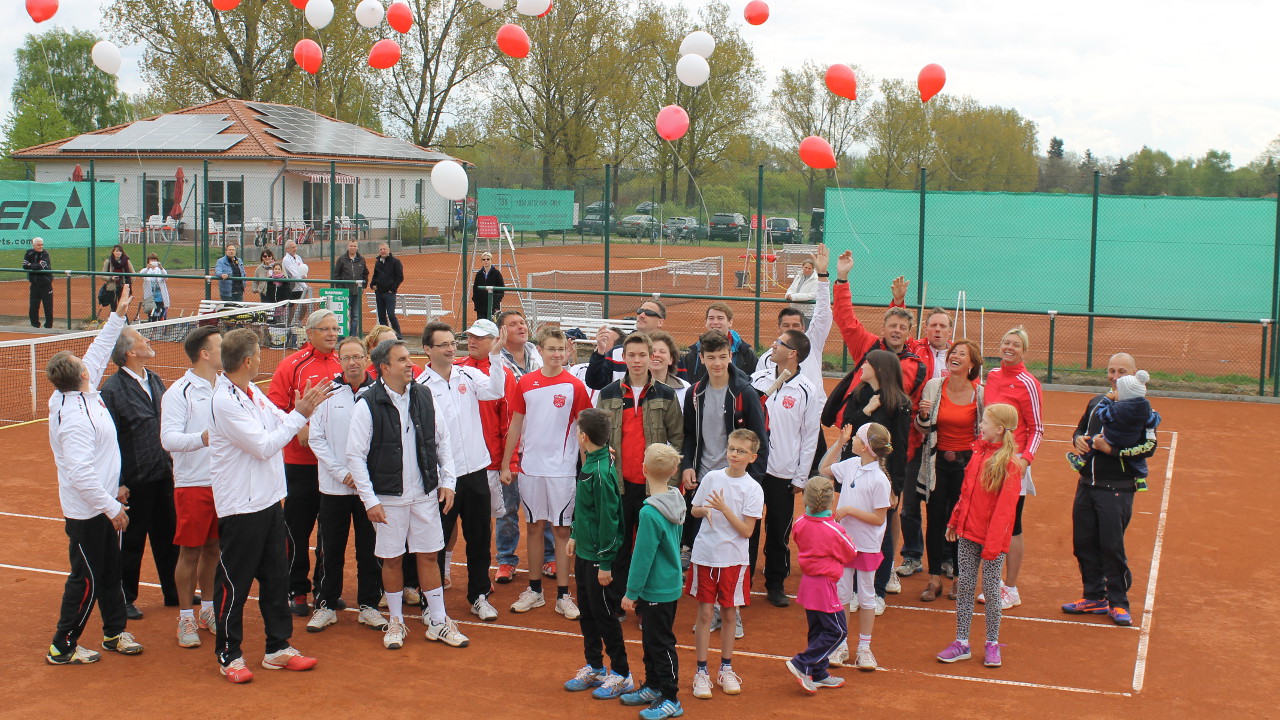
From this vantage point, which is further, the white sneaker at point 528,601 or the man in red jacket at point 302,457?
the white sneaker at point 528,601

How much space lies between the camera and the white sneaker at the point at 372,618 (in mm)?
6559

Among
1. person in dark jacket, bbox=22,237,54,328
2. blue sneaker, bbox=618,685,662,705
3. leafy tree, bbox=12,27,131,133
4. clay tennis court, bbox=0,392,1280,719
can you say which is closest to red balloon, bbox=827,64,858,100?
clay tennis court, bbox=0,392,1280,719

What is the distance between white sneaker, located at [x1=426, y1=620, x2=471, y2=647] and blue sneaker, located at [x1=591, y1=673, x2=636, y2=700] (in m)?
1.06

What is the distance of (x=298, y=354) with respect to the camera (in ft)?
22.3

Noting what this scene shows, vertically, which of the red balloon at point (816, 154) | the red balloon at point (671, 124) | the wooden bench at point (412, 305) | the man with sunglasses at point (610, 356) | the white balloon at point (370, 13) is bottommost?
the wooden bench at point (412, 305)

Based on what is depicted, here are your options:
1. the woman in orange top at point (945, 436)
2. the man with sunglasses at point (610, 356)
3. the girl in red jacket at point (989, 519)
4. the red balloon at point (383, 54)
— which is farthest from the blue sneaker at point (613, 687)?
the red balloon at point (383, 54)

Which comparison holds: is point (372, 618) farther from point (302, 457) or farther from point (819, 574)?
point (819, 574)

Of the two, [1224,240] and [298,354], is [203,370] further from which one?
[1224,240]

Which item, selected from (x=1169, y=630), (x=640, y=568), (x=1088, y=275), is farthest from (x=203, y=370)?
(x=1088, y=275)

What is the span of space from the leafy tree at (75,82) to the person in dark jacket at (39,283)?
45.5 metres

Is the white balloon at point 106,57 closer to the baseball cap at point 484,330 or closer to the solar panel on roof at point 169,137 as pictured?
the baseball cap at point 484,330

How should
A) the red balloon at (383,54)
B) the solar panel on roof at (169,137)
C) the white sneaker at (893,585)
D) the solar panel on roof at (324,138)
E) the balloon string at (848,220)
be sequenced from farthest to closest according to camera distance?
the solar panel on roof at (324,138)
the solar panel on roof at (169,137)
the balloon string at (848,220)
the red balloon at (383,54)
the white sneaker at (893,585)

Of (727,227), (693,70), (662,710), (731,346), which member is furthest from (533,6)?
(727,227)

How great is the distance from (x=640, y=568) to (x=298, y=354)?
2867 millimetres
